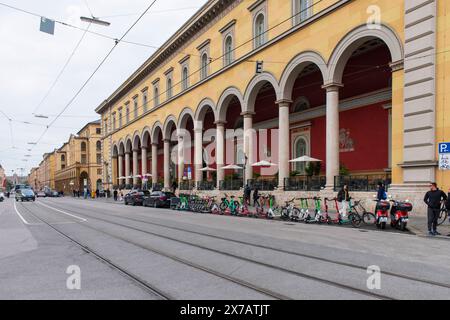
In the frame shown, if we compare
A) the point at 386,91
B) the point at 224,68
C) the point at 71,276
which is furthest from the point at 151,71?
the point at 71,276

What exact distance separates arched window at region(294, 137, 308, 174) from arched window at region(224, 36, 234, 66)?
7.95m

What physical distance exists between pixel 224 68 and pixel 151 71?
1867 cm

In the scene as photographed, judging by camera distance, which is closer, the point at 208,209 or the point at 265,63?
the point at 208,209

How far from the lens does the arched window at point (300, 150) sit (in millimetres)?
29780

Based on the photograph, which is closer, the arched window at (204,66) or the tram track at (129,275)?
the tram track at (129,275)

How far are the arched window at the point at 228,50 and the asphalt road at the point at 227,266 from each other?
20912 millimetres

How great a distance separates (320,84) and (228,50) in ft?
26.3

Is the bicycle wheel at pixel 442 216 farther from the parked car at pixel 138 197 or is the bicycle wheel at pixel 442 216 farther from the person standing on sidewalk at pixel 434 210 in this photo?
the parked car at pixel 138 197

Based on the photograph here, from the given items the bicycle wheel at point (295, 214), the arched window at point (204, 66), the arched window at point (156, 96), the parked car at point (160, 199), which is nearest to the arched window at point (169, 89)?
the arched window at point (156, 96)

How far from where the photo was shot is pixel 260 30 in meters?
28.0

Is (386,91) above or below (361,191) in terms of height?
above
